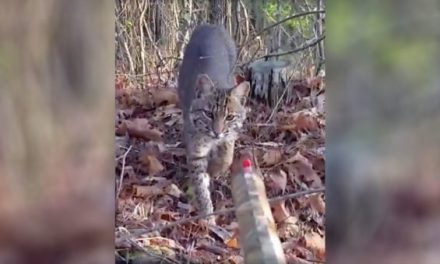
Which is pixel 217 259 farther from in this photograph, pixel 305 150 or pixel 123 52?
pixel 123 52

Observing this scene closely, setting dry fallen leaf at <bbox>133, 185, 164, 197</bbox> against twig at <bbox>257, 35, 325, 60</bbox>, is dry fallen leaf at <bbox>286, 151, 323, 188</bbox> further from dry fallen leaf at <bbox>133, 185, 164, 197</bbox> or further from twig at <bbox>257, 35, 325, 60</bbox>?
dry fallen leaf at <bbox>133, 185, 164, 197</bbox>

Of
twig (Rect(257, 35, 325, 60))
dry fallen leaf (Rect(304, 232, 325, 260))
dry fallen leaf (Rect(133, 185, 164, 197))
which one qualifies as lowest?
dry fallen leaf (Rect(304, 232, 325, 260))

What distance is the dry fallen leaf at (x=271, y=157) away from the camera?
2205 millimetres

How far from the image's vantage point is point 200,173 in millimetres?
2227

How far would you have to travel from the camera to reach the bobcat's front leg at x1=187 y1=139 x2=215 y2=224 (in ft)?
7.28

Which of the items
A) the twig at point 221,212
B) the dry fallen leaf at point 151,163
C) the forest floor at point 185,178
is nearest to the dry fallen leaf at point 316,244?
the forest floor at point 185,178

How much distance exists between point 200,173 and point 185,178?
0.16 ft

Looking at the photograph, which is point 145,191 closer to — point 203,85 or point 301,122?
point 203,85

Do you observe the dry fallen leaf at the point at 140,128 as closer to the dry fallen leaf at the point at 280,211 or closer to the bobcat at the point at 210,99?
the bobcat at the point at 210,99

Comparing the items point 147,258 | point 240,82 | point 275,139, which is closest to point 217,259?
point 147,258

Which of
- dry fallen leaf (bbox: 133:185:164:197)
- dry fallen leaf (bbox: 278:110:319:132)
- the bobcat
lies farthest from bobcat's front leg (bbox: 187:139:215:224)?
dry fallen leaf (bbox: 278:110:319:132)

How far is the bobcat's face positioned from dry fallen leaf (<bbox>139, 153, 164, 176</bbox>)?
184 mm

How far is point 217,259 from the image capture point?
7.34 feet
